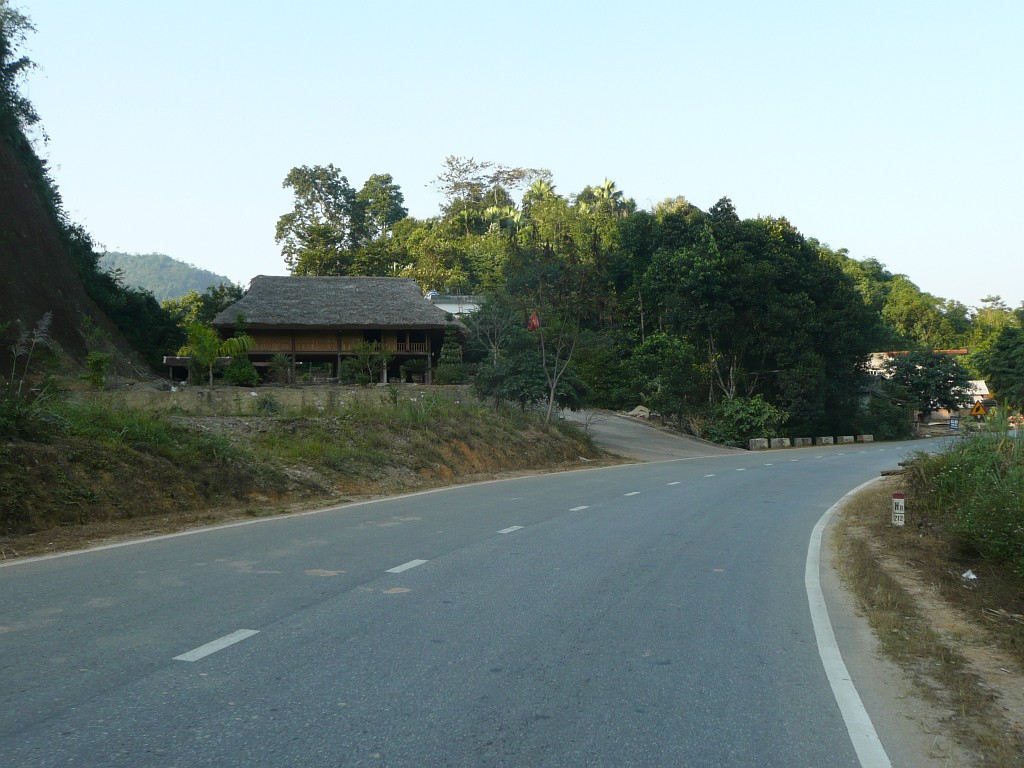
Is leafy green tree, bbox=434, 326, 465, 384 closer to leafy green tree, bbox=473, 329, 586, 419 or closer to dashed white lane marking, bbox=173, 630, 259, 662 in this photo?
leafy green tree, bbox=473, 329, 586, 419

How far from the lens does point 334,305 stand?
47.5 m

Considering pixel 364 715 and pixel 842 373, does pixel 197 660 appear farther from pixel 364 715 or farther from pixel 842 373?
pixel 842 373

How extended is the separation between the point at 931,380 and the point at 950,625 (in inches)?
2494

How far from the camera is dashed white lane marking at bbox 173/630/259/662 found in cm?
571

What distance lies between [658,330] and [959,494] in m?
40.8

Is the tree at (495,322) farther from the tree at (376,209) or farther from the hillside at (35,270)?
the tree at (376,209)

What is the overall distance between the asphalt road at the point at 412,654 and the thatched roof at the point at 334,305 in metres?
34.9

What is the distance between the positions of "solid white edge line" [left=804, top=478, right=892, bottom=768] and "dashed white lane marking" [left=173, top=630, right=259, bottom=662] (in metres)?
3.93

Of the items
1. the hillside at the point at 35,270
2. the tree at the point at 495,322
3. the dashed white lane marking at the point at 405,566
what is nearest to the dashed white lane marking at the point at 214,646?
the dashed white lane marking at the point at 405,566

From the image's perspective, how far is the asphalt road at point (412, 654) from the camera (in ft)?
14.6

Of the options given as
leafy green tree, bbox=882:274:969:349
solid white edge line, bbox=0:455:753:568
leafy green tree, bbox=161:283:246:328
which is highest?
leafy green tree, bbox=882:274:969:349

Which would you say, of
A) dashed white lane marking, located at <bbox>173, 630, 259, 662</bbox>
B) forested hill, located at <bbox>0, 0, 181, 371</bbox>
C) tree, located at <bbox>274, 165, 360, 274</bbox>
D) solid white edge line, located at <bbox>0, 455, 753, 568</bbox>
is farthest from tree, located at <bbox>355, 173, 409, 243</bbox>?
dashed white lane marking, located at <bbox>173, 630, 259, 662</bbox>

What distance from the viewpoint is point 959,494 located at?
529 inches

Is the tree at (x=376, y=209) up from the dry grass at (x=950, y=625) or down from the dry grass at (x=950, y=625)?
up
